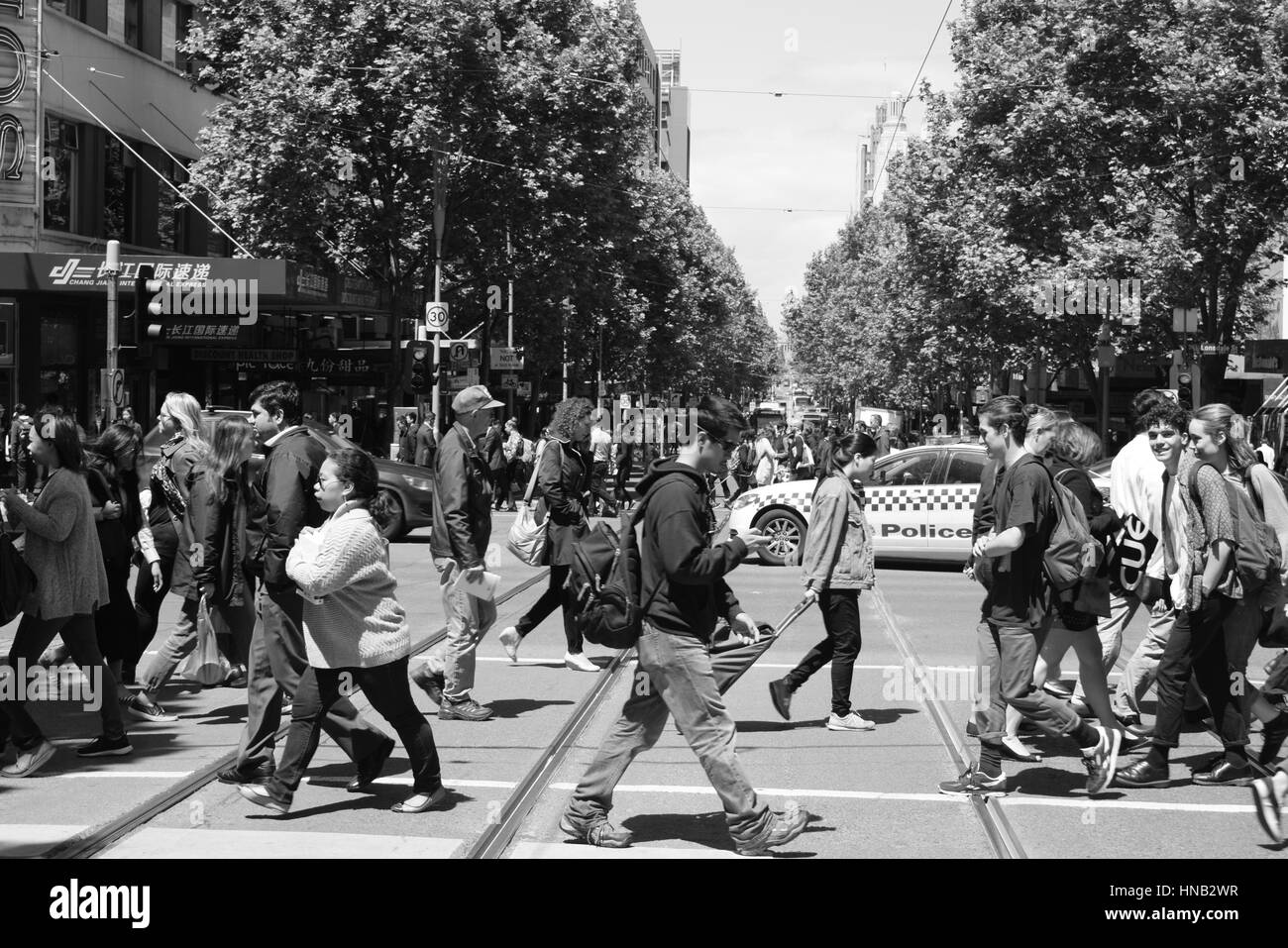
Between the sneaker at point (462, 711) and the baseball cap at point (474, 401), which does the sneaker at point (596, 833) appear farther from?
the baseball cap at point (474, 401)

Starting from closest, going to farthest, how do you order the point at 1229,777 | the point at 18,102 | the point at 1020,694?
the point at 1020,694, the point at 1229,777, the point at 18,102

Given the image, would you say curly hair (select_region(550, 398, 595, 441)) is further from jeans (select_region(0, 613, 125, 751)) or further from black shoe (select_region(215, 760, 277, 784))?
black shoe (select_region(215, 760, 277, 784))

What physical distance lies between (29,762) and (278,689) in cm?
142

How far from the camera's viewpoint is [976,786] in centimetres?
691

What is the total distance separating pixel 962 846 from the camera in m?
6.04

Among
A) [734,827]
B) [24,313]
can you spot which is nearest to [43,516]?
[734,827]

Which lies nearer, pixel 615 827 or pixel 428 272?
pixel 615 827

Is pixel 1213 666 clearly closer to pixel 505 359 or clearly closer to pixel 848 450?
pixel 848 450

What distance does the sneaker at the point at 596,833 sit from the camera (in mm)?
5891

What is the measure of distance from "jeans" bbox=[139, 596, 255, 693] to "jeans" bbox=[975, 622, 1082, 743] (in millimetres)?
4144

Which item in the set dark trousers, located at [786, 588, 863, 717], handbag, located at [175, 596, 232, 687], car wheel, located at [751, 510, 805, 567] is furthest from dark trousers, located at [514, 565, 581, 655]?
car wheel, located at [751, 510, 805, 567]

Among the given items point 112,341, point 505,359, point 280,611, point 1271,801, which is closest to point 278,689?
point 280,611
